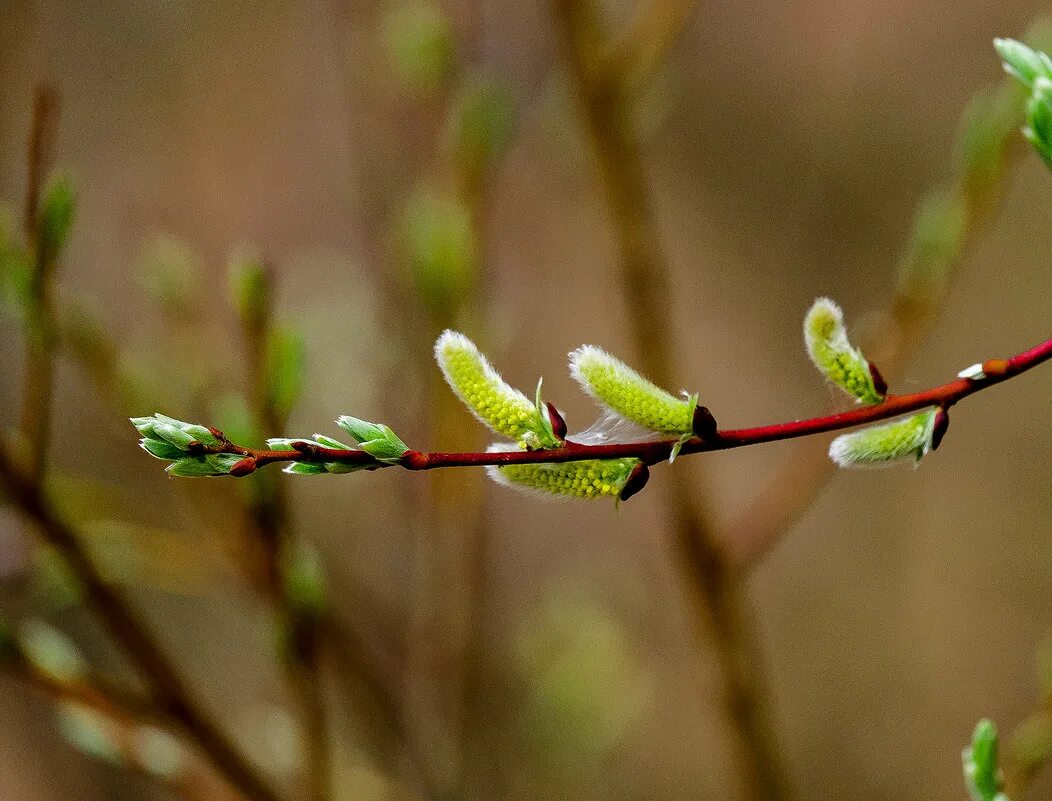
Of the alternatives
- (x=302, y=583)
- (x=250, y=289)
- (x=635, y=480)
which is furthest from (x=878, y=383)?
(x=302, y=583)

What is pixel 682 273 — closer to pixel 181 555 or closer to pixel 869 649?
pixel 869 649

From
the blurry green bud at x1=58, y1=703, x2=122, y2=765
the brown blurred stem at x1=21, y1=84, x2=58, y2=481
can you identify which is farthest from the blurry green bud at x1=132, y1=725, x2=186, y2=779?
the brown blurred stem at x1=21, y1=84, x2=58, y2=481

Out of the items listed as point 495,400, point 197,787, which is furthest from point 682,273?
point 495,400

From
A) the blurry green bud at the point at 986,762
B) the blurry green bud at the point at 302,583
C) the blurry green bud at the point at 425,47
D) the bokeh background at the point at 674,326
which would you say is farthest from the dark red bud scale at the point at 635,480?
the bokeh background at the point at 674,326

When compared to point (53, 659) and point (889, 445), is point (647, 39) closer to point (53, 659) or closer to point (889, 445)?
point (889, 445)

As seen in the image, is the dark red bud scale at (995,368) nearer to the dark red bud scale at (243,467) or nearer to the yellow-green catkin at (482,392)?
the yellow-green catkin at (482,392)

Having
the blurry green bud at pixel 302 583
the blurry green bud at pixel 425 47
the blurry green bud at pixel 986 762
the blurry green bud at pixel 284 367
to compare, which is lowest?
the blurry green bud at pixel 986 762
